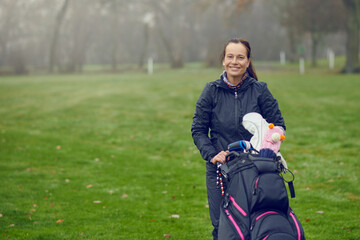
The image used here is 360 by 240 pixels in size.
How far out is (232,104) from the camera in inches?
147

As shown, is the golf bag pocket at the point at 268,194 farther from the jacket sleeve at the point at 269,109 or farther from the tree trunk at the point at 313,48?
the tree trunk at the point at 313,48

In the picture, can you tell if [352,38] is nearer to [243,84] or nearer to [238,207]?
[243,84]

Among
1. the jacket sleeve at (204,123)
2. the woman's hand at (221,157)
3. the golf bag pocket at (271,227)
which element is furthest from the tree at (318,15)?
the golf bag pocket at (271,227)

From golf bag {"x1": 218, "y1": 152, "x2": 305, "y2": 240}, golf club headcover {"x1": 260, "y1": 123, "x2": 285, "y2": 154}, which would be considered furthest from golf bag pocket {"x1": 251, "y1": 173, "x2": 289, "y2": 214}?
golf club headcover {"x1": 260, "y1": 123, "x2": 285, "y2": 154}

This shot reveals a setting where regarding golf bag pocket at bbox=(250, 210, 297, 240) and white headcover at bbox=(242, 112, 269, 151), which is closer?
golf bag pocket at bbox=(250, 210, 297, 240)

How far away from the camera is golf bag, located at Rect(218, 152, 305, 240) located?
306cm

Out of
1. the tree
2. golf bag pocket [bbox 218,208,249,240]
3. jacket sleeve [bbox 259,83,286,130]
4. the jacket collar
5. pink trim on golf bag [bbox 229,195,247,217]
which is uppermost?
the tree

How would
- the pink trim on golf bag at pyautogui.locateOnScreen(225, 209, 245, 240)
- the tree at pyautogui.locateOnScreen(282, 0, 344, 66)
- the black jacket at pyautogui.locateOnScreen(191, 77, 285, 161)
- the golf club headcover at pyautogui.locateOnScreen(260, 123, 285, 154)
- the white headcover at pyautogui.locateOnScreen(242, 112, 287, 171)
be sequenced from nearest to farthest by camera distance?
the pink trim on golf bag at pyautogui.locateOnScreen(225, 209, 245, 240) → the golf club headcover at pyautogui.locateOnScreen(260, 123, 285, 154) → the white headcover at pyautogui.locateOnScreen(242, 112, 287, 171) → the black jacket at pyautogui.locateOnScreen(191, 77, 285, 161) → the tree at pyautogui.locateOnScreen(282, 0, 344, 66)

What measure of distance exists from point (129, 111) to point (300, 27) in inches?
1136

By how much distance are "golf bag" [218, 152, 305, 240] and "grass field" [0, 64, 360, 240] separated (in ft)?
9.41

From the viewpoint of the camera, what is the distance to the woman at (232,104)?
3.72 m

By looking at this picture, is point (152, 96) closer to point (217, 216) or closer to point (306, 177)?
point (306, 177)

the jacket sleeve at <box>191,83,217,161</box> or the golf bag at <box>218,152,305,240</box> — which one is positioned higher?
the jacket sleeve at <box>191,83,217,161</box>

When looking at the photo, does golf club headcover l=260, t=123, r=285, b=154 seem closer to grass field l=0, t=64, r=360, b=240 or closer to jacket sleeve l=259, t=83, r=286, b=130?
jacket sleeve l=259, t=83, r=286, b=130
